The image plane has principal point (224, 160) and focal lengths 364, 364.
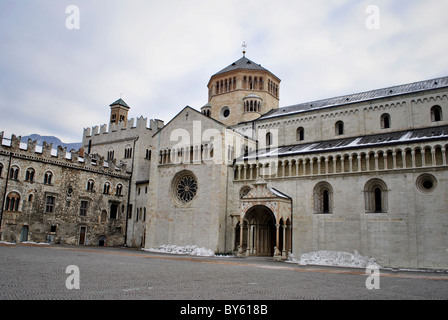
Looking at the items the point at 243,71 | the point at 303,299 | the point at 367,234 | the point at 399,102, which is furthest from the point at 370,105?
the point at 303,299

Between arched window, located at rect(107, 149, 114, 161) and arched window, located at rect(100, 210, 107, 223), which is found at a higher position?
arched window, located at rect(107, 149, 114, 161)

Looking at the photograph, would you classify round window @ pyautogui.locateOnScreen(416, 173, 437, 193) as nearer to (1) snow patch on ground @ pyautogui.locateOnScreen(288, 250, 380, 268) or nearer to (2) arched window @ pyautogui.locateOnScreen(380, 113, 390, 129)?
(1) snow patch on ground @ pyautogui.locateOnScreen(288, 250, 380, 268)

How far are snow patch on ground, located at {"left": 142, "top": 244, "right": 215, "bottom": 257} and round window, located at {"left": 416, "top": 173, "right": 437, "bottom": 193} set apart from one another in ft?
65.9

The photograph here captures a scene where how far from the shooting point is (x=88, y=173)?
49188 millimetres

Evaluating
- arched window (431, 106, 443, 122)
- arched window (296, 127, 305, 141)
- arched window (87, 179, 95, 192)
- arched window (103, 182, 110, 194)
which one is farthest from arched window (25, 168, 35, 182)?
arched window (431, 106, 443, 122)

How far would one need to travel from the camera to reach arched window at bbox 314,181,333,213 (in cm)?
3416

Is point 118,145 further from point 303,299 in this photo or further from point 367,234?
point 303,299

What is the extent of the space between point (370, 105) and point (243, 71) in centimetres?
1955

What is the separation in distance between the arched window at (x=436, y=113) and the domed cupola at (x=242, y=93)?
68.7 feet

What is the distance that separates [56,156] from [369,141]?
3657 cm

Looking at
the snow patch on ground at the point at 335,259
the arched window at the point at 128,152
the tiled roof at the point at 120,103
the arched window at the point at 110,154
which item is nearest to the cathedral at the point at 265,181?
A: the arched window at the point at 128,152

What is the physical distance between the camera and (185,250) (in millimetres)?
39562

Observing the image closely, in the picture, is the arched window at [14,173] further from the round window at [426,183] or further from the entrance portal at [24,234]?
the round window at [426,183]

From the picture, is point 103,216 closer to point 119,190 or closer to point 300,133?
point 119,190
